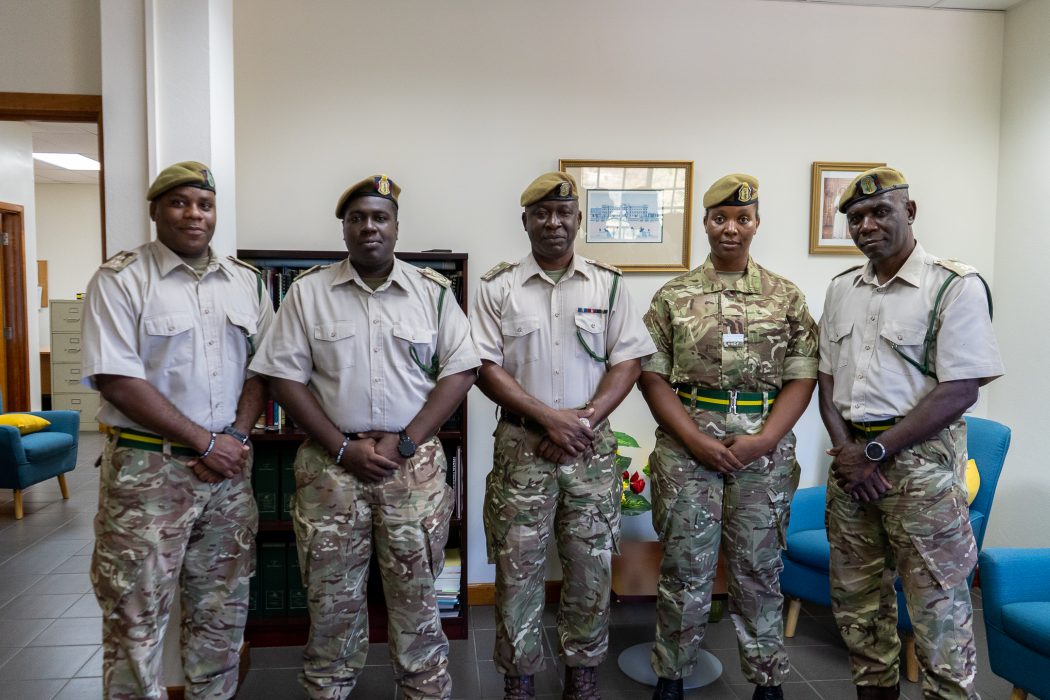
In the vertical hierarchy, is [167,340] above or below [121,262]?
below

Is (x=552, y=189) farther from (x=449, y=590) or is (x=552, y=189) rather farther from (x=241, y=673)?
(x=241, y=673)

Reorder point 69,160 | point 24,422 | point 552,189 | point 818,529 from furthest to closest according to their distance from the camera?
1. point 69,160
2. point 24,422
3. point 818,529
4. point 552,189

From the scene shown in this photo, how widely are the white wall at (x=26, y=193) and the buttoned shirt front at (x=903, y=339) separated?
717cm

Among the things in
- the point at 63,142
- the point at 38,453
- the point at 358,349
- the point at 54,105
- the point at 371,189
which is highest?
the point at 63,142

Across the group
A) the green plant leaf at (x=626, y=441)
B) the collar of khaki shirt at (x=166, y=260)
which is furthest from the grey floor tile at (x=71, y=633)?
the green plant leaf at (x=626, y=441)

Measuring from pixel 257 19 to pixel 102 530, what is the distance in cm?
230

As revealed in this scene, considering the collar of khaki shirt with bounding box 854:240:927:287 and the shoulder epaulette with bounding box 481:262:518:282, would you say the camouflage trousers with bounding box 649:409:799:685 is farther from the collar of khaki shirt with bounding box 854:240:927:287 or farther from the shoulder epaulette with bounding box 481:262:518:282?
the shoulder epaulette with bounding box 481:262:518:282

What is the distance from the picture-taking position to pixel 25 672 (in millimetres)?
2676

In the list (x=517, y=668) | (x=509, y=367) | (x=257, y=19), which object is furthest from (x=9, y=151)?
(x=517, y=668)

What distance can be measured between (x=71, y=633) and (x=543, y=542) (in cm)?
227

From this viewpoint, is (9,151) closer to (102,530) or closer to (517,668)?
(102,530)

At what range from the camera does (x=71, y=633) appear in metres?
3.01

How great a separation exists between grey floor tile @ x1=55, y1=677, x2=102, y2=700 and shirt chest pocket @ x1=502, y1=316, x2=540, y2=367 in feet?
6.51

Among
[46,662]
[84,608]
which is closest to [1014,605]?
[46,662]
